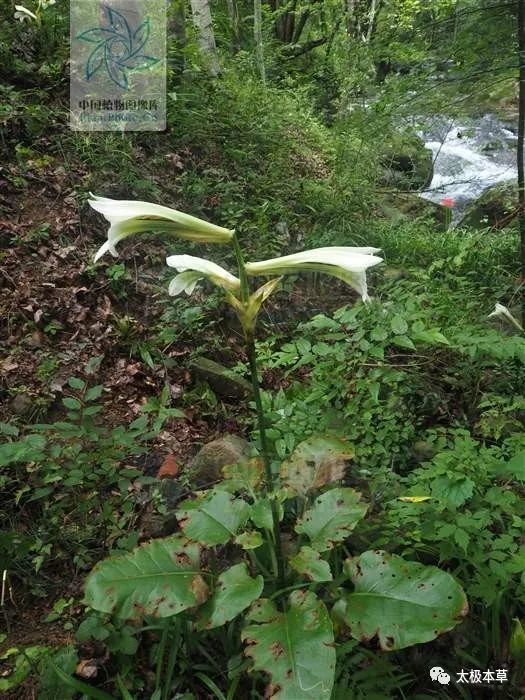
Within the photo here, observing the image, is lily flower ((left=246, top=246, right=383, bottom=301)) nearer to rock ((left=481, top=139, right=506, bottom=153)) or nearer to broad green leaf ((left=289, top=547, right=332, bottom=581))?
broad green leaf ((left=289, top=547, right=332, bottom=581))

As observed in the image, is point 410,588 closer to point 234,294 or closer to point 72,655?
point 234,294

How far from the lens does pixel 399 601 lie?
127cm

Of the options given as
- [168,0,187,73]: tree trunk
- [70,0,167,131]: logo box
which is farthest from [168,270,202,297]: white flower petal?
[168,0,187,73]: tree trunk

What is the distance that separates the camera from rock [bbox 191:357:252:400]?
2.92m

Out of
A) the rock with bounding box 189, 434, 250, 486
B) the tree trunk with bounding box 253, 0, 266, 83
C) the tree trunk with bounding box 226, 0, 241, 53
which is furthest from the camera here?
the tree trunk with bounding box 226, 0, 241, 53

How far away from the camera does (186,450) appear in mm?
2533

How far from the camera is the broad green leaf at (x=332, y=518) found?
4.59 ft

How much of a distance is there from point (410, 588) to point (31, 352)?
7.83ft

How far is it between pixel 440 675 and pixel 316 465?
701 mm

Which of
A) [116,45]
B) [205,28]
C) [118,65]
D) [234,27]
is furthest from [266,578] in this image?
[234,27]

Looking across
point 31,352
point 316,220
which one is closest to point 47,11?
point 316,220

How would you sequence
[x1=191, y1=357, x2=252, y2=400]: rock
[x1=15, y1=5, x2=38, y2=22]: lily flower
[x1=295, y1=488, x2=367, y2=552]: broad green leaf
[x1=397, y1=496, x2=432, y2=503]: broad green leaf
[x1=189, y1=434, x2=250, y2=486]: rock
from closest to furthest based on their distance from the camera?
1. [x1=295, y1=488, x2=367, y2=552]: broad green leaf
2. [x1=397, y1=496, x2=432, y2=503]: broad green leaf
3. [x1=189, y1=434, x2=250, y2=486]: rock
4. [x1=191, y1=357, x2=252, y2=400]: rock
5. [x1=15, y1=5, x2=38, y2=22]: lily flower

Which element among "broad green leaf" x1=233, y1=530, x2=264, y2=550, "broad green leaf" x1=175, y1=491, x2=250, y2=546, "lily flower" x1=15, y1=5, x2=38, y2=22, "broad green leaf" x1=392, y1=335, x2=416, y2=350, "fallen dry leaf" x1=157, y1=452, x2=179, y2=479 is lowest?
"fallen dry leaf" x1=157, y1=452, x2=179, y2=479

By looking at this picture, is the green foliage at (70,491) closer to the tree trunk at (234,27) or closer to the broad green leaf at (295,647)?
the broad green leaf at (295,647)
